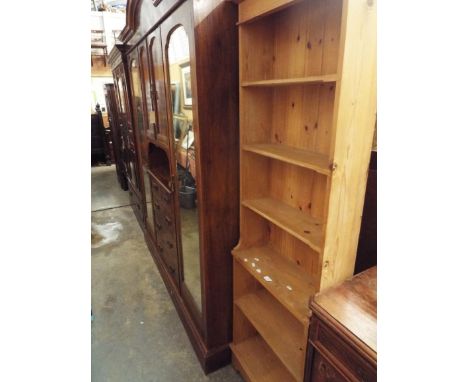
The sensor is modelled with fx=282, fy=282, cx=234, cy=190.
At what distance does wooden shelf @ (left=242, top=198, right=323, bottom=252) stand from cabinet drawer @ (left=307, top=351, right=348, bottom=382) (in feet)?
1.29

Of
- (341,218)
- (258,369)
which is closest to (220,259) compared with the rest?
(258,369)

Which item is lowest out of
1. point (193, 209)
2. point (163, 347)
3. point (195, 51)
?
point (163, 347)

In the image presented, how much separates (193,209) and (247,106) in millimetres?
666

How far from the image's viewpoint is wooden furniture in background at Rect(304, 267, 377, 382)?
2.69ft

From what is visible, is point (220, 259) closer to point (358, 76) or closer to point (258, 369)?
point (258, 369)

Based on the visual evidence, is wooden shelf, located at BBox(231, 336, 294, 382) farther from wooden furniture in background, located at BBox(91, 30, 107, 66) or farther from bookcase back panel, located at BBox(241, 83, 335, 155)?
wooden furniture in background, located at BBox(91, 30, 107, 66)

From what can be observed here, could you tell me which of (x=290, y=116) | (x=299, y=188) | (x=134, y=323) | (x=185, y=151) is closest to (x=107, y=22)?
(x=185, y=151)

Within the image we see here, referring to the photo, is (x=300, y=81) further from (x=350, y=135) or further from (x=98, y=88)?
(x=98, y=88)

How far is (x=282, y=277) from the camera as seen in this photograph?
4.31ft

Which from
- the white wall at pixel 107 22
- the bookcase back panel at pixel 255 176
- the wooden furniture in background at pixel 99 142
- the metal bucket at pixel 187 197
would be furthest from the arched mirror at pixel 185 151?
the white wall at pixel 107 22

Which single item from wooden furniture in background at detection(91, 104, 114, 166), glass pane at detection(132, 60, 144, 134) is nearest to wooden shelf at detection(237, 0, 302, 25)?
glass pane at detection(132, 60, 144, 134)

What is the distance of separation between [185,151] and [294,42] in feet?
2.57
